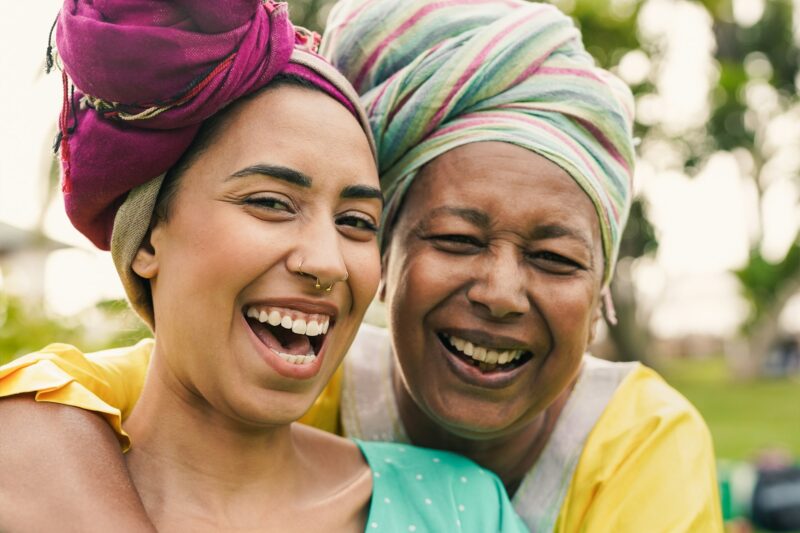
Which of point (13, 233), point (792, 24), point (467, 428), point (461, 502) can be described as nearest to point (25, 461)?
point (461, 502)

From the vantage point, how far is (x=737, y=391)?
20734 mm

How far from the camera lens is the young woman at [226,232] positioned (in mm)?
1925

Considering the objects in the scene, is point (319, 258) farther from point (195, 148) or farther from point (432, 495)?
point (432, 495)

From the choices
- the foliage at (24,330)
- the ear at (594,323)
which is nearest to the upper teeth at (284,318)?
the ear at (594,323)

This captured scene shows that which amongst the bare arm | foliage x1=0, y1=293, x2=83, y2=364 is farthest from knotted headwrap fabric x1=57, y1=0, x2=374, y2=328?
foliage x1=0, y1=293, x2=83, y2=364

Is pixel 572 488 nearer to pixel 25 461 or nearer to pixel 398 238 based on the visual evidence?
pixel 398 238

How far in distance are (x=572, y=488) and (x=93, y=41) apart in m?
1.80

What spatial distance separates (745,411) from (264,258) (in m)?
15.9

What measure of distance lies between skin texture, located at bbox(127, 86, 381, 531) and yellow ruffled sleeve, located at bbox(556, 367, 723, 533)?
2.51 feet

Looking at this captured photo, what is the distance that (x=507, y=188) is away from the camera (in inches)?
98.6

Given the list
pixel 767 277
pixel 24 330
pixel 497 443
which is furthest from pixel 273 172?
pixel 767 277

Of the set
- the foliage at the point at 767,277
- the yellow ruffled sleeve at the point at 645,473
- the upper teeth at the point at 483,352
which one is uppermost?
the upper teeth at the point at 483,352

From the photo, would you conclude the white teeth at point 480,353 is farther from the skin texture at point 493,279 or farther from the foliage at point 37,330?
the foliage at point 37,330

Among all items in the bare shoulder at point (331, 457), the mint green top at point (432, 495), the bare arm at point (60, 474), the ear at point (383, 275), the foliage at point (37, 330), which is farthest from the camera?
the foliage at point (37, 330)
